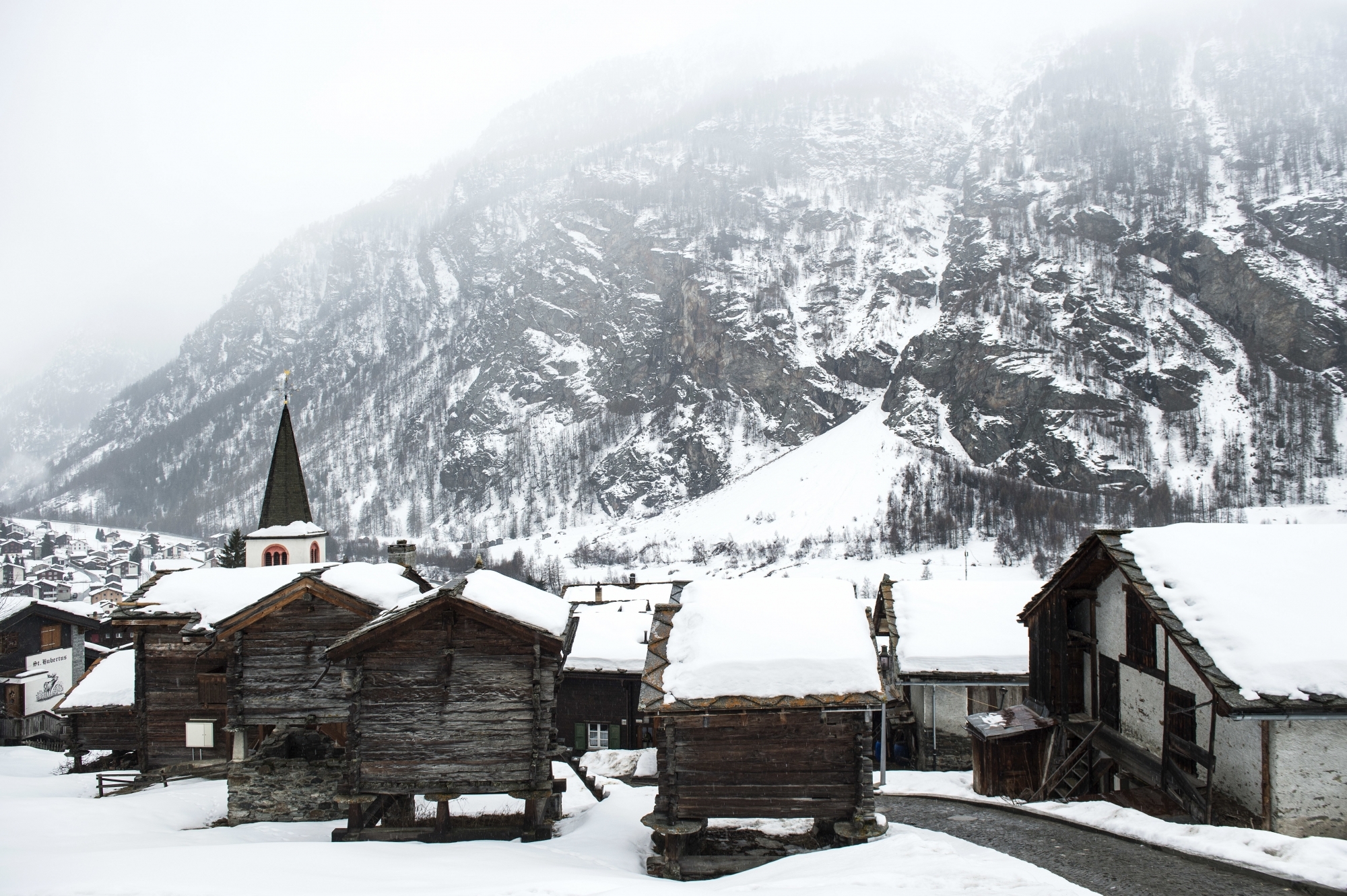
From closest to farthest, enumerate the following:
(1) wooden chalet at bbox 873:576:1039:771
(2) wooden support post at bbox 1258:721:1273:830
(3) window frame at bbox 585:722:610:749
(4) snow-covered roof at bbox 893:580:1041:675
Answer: (2) wooden support post at bbox 1258:721:1273:830 < (1) wooden chalet at bbox 873:576:1039:771 < (4) snow-covered roof at bbox 893:580:1041:675 < (3) window frame at bbox 585:722:610:749

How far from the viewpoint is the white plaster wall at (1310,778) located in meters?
12.1

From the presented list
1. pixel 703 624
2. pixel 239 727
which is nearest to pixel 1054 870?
pixel 703 624

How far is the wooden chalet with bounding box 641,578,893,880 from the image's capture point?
1394 cm

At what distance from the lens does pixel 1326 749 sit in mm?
12203

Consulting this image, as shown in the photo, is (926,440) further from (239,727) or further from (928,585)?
(239,727)

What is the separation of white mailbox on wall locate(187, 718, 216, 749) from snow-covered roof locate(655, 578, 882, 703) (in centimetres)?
1677

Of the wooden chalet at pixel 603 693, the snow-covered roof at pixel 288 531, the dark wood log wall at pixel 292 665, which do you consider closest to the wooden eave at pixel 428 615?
the dark wood log wall at pixel 292 665

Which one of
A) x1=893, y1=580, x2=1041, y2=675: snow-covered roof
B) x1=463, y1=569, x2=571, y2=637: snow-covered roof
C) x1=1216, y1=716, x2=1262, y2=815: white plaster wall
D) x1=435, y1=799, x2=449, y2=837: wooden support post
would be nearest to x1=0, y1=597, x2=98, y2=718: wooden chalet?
x1=435, y1=799, x2=449, y2=837: wooden support post

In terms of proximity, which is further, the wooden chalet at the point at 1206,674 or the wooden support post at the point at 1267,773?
the wooden support post at the point at 1267,773

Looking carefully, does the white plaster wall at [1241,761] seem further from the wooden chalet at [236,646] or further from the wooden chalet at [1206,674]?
the wooden chalet at [236,646]

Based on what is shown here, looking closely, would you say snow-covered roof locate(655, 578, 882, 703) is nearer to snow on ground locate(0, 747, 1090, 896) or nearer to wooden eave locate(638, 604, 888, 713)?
wooden eave locate(638, 604, 888, 713)

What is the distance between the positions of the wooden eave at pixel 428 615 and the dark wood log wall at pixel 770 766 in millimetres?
3241

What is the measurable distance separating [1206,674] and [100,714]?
40.2 metres

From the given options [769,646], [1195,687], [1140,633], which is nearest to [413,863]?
[769,646]
